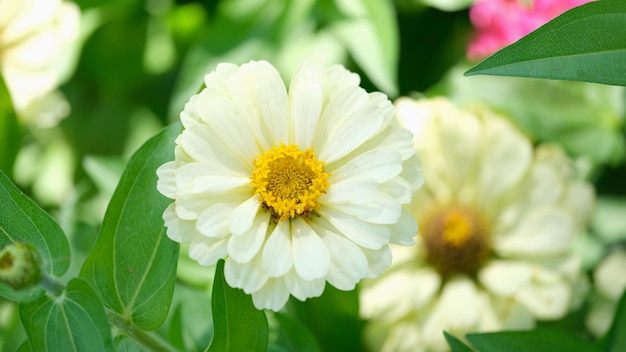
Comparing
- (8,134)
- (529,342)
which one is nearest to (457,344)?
(529,342)

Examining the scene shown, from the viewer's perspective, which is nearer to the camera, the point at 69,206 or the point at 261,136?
the point at 261,136

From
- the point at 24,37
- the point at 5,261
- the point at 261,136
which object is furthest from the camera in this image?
the point at 24,37

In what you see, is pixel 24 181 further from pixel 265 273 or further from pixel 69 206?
pixel 265 273

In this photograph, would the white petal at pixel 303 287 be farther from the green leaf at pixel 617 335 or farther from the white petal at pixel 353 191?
the green leaf at pixel 617 335

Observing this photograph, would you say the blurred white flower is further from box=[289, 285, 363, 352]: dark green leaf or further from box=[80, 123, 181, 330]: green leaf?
box=[80, 123, 181, 330]: green leaf

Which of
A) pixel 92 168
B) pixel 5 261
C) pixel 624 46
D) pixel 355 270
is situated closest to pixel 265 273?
pixel 355 270
